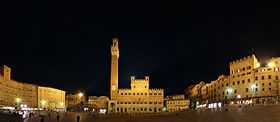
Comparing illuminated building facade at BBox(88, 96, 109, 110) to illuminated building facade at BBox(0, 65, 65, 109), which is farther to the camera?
illuminated building facade at BBox(88, 96, 109, 110)

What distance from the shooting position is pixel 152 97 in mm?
127000

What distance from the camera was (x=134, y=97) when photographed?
126m

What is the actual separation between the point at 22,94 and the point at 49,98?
13.7m

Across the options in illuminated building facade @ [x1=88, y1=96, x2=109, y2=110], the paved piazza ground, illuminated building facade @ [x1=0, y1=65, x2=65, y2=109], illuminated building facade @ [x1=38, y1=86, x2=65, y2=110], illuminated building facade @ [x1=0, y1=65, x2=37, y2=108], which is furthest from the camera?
illuminated building facade @ [x1=88, y1=96, x2=109, y2=110]

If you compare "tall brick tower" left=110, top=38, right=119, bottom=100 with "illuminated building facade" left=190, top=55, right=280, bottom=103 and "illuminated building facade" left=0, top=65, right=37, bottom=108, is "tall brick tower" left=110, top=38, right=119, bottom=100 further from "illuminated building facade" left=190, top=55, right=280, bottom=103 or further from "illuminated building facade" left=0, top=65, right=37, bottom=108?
"illuminated building facade" left=190, top=55, right=280, bottom=103

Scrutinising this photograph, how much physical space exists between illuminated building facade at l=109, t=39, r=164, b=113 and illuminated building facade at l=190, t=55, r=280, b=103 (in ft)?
108

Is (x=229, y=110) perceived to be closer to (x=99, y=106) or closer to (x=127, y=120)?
(x=127, y=120)

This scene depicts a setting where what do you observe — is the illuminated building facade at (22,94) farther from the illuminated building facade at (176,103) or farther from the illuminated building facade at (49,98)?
the illuminated building facade at (176,103)

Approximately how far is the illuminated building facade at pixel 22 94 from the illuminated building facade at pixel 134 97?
17304 millimetres

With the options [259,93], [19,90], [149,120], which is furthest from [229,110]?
[19,90]

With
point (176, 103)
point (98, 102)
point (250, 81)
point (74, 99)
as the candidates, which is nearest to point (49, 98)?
point (98, 102)

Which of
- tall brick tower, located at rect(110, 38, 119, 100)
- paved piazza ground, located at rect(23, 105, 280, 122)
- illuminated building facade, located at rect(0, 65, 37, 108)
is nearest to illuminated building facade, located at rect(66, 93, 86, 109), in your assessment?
tall brick tower, located at rect(110, 38, 119, 100)

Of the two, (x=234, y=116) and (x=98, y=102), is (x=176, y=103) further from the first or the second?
(x=234, y=116)

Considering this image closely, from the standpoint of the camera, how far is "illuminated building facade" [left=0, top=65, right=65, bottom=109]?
95500mm
